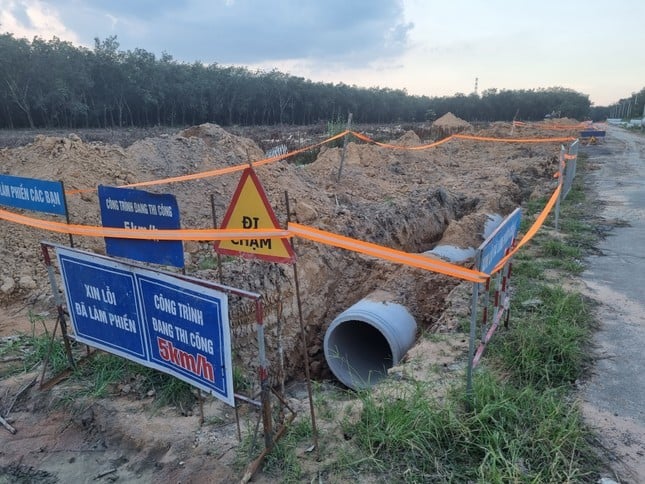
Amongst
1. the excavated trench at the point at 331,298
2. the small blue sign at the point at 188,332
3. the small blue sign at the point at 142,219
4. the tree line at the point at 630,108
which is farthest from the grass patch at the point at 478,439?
the tree line at the point at 630,108

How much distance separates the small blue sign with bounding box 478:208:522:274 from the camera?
2.91 meters

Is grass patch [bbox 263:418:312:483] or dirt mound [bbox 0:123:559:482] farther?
dirt mound [bbox 0:123:559:482]

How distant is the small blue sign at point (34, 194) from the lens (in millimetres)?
3988

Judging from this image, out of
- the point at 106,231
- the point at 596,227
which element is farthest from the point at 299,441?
the point at 596,227

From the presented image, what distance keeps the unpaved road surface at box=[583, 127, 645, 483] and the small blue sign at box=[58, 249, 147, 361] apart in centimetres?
346

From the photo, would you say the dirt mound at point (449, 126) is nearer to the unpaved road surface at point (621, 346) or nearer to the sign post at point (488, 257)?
the unpaved road surface at point (621, 346)

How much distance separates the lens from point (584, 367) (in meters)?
3.89

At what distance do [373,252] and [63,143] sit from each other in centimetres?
782

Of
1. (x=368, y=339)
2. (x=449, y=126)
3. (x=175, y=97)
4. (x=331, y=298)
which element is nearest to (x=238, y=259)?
(x=331, y=298)

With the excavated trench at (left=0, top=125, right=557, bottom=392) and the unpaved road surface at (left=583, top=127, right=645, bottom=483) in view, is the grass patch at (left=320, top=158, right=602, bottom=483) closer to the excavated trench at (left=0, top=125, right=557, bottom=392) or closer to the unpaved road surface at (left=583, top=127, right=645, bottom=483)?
the unpaved road surface at (left=583, top=127, right=645, bottom=483)

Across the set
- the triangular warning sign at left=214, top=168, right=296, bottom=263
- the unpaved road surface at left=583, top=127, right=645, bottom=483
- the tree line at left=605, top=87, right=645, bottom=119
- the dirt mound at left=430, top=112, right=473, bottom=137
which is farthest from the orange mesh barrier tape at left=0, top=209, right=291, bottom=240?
the tree line at left=605, top=87, right=645, bottom=119

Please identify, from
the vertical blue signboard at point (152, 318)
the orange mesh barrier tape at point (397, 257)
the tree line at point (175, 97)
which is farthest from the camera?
the tree line at point (175, 97)

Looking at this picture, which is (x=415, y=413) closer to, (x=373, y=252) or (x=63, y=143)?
(x=373, y=252)

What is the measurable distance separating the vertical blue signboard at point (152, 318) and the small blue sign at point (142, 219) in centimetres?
19
